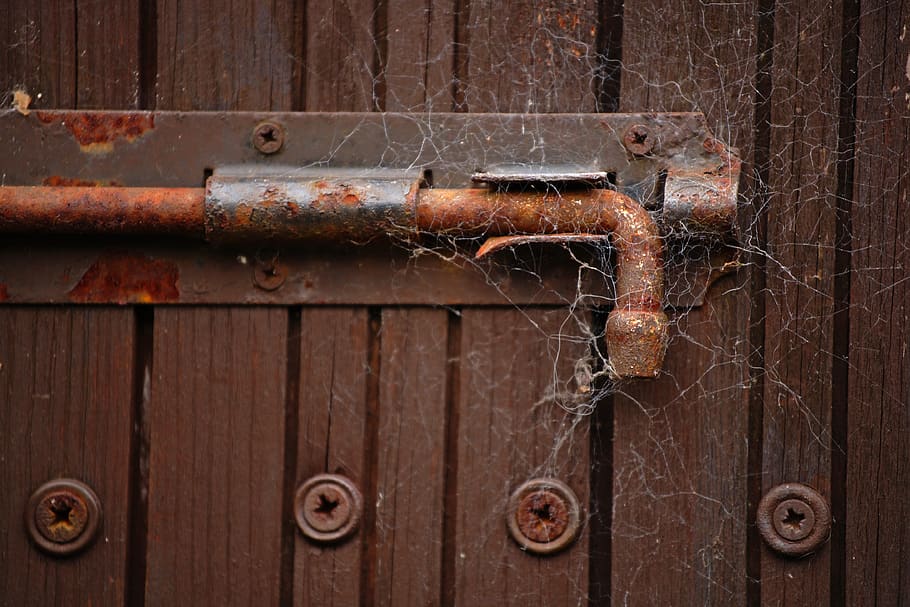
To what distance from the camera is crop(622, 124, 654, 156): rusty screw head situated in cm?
98

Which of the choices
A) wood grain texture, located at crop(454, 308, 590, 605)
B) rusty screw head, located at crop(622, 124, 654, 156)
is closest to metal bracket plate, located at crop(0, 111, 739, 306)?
rusty screw head, located at crop(622, 124, 654, 156)

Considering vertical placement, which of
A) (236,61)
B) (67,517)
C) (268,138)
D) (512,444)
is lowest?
(67,517)

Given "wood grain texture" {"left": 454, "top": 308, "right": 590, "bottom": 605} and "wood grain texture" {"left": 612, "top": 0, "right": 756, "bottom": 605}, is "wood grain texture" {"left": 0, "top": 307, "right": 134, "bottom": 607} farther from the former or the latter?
"wood grain texture" {"left": 612, "top": 0, "right": 756, "bottom": 605}

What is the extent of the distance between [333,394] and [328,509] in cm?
15

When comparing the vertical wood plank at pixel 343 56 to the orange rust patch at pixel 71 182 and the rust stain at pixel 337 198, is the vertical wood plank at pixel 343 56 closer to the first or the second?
the rust stain at pixel 337 198

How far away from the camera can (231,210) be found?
944 mm

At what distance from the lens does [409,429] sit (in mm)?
1014

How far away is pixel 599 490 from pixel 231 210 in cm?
57

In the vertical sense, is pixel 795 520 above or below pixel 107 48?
below

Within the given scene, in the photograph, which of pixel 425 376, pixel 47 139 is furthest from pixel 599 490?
pixel 47 139

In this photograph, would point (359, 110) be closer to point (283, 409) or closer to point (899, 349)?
point (283, 409)

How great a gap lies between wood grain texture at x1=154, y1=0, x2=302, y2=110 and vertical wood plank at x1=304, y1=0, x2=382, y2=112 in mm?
23

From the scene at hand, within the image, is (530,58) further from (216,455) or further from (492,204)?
(216,455)

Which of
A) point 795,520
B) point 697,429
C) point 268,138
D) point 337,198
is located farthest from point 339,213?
point 795,520
